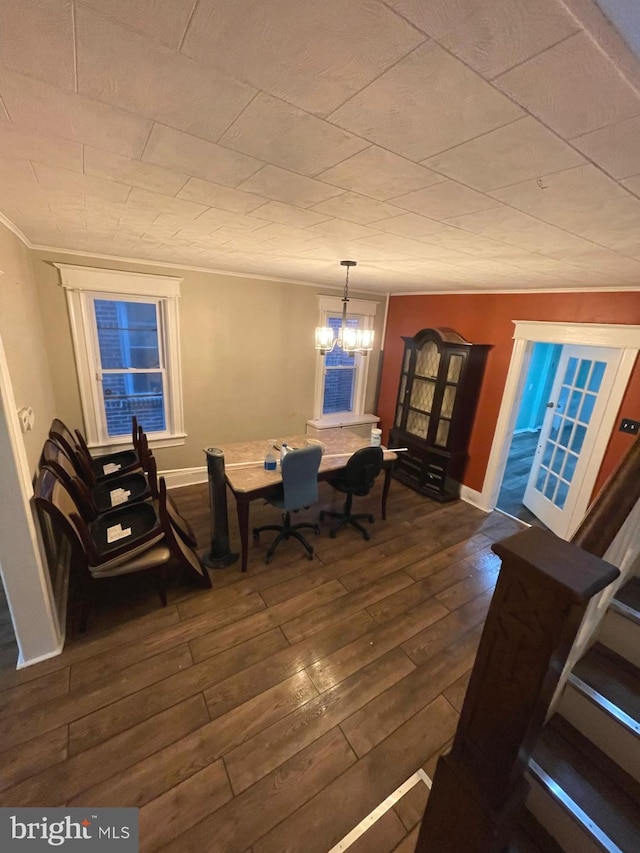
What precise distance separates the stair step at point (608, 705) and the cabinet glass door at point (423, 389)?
2995mm

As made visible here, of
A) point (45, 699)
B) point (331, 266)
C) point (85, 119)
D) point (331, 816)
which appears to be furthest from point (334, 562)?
point (85, 119)

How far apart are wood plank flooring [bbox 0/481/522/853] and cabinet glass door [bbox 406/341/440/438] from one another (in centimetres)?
185

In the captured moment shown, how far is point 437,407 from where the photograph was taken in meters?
3.90

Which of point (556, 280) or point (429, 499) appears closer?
point (556, 280)

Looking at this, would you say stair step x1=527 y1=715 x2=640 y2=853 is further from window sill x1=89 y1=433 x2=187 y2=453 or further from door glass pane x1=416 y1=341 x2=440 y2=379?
window sill x1=89 y1=433 x2=187 y2=453

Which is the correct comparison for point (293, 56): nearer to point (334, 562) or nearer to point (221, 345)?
point (334, 562)

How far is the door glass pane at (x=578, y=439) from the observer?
315 centimetres

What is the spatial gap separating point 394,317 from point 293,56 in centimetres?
442

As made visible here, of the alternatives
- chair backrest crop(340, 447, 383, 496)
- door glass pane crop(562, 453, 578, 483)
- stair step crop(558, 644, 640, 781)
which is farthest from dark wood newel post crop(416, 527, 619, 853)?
door glass pane crop(562, 453, 578, 483)

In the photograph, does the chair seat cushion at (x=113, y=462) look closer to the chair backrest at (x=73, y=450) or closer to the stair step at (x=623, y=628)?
the chair backrest at (x=73, y=450)

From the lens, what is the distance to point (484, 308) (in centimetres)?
373

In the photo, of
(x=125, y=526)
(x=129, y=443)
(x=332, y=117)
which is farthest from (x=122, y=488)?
(x=332, y=117)

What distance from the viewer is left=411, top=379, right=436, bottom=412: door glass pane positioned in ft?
13.3

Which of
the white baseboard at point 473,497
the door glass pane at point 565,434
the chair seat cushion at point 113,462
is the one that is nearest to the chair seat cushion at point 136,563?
the chair seat cushion at point 113,462
